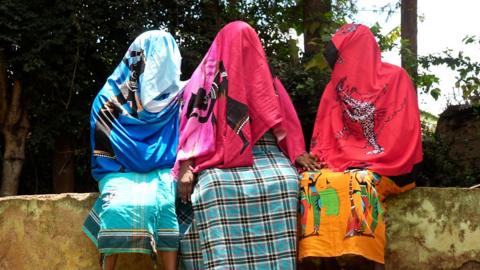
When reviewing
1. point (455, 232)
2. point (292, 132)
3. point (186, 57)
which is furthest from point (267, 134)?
point (186, 57)

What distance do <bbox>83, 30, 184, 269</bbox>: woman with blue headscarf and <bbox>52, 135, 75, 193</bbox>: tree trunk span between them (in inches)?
114

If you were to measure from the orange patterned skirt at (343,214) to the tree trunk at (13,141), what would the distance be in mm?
3804

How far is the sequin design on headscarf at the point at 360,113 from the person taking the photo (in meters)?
4.14

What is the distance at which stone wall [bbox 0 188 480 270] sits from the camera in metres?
4.10

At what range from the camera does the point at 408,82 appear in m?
4.21

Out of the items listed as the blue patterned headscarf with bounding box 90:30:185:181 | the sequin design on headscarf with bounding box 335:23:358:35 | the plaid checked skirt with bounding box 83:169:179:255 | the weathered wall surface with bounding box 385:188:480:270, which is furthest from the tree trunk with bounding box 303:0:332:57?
the plaid checked skirt with bounding box 83:169:179:255

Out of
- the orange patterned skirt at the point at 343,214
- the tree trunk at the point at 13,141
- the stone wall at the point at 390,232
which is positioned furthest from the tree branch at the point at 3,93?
the orange patterned skirt at the point at 343,214

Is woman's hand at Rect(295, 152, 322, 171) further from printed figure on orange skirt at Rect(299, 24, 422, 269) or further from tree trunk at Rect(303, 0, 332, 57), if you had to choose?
tree trunk at Rect(303, 0, 332, 57)

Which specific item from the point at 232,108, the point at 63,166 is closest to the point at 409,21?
the point at 63,166

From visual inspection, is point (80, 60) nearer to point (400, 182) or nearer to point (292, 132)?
point (292, 132)

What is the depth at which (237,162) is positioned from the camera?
398 centimetres

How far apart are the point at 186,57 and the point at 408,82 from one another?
3.07 m

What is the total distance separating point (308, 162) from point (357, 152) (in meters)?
0.32

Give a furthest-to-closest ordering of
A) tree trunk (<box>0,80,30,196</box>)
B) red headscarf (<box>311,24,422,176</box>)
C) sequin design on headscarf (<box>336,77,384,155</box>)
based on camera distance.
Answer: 1. tree trunk (<box>0,80,30,196</box>)
2. sequin design on headscarf (<box>336,77,384,155</box>)
3. red headscarf (<box>311,24,422,176</box>)
